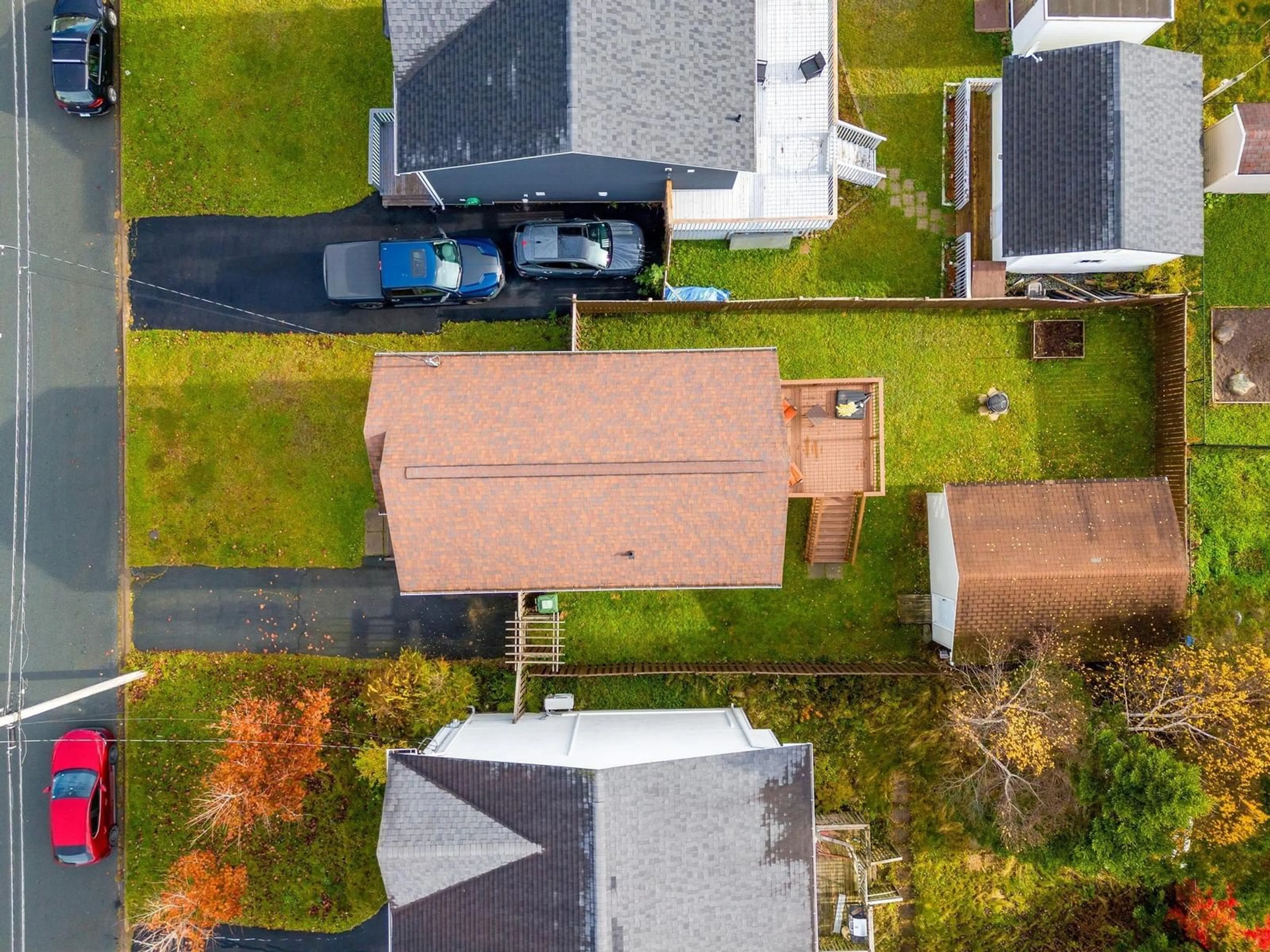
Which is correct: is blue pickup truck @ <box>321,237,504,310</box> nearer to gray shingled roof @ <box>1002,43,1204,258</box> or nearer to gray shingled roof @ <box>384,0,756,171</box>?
gray shingled roof @ <box>384,0,756,171</box>

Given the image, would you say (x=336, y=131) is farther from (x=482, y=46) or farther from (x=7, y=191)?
(x=7, y=191)

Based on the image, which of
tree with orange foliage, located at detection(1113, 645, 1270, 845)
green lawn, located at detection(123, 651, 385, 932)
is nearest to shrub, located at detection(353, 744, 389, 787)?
green lawn, located at detection(123, 651, 385, 932)

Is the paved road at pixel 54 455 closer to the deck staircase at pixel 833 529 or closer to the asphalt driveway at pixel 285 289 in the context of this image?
the asphalt driveway at pixel 285 289

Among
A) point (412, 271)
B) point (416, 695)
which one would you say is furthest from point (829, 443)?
point (416, 695)

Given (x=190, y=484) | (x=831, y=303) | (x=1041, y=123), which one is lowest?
(x=190, y=484)

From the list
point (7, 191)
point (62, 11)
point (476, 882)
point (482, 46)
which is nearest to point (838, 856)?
point (476, 882)

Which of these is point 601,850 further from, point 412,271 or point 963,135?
point 963,135

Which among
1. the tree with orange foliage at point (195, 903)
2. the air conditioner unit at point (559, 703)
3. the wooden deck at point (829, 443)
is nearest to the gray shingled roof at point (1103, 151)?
the wooden deck at point (829, 443)
